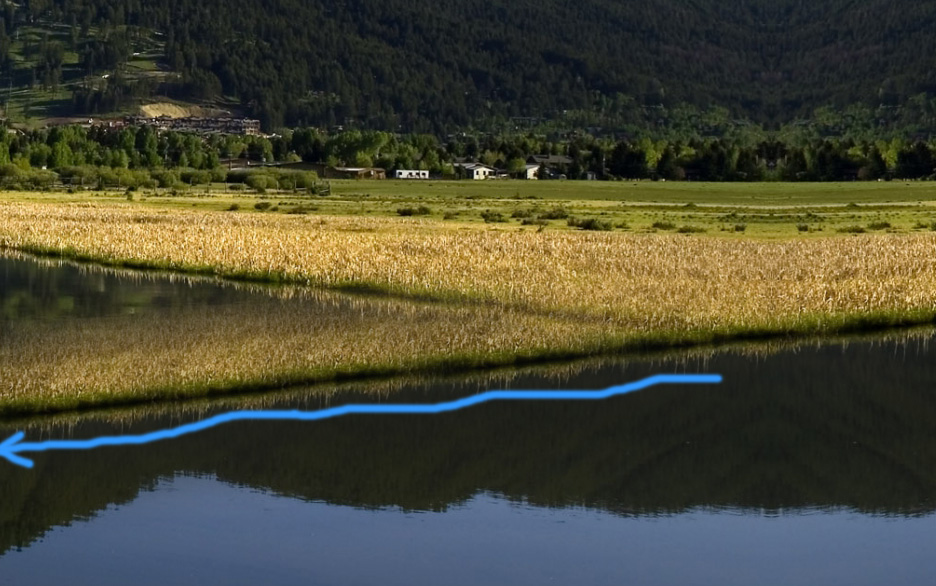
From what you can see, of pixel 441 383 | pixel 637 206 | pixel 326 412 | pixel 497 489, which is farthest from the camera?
pixel 637 206

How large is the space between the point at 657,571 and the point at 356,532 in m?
4.65

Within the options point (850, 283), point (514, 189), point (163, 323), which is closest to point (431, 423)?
point (163, 323)

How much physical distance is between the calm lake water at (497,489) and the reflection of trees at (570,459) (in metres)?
0.06

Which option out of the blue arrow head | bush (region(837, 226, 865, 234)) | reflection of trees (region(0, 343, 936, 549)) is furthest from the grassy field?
the blue arrow head

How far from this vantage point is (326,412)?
2819 cm

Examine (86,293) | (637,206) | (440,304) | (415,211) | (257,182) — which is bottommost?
(257,182)

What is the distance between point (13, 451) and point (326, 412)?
6.31m

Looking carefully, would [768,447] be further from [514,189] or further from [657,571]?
[514,189]

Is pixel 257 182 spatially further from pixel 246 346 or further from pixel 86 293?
pixel 246 346

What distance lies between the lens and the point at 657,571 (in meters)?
19.8

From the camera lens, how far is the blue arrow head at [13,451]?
78.3 ft

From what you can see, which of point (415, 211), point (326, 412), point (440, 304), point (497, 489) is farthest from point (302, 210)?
point (497, 489)

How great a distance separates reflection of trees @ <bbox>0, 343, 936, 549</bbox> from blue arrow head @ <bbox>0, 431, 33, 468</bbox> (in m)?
0.28

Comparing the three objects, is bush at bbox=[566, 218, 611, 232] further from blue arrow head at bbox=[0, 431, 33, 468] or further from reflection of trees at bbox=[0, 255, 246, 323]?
blue arrow head at bbox=[0, 431, 33, 468]
